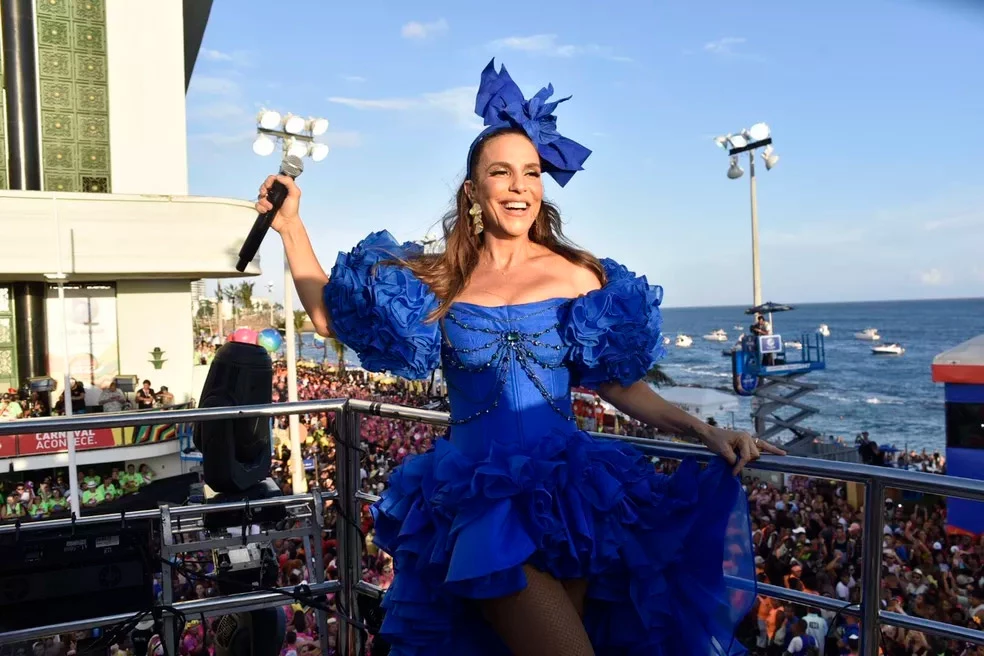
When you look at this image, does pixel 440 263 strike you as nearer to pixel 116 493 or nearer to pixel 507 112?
pixel 507 112

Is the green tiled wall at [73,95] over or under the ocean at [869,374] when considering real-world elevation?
over

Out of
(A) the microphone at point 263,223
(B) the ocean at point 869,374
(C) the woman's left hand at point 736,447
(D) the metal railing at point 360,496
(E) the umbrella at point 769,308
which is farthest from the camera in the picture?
(B) the ocean at point 869,374

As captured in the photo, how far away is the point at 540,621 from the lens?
5.97 feet

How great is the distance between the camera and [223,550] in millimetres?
3188

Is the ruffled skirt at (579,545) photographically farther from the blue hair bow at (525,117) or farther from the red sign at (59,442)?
the red sign at (59,442)

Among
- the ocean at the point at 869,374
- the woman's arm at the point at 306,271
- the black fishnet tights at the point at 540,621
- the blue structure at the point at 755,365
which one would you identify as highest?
the woman's arm at the point at 306,271

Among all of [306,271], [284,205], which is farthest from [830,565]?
[284,205]

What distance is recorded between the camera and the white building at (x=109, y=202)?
18812 mm

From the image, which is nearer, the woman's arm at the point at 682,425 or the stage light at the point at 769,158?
the woman's arm at the point at 682,425

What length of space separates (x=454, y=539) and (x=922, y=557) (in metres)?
7.51

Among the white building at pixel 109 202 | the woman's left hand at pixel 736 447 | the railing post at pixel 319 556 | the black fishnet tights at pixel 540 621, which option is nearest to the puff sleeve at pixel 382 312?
the black fishnet tights at pixel 540 621

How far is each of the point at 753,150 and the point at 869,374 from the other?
62.7 m

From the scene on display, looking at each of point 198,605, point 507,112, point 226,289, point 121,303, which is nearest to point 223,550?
point 198,605

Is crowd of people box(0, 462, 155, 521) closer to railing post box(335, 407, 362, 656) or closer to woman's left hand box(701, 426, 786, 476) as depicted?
railing post box(335, 407, 362, 656)
